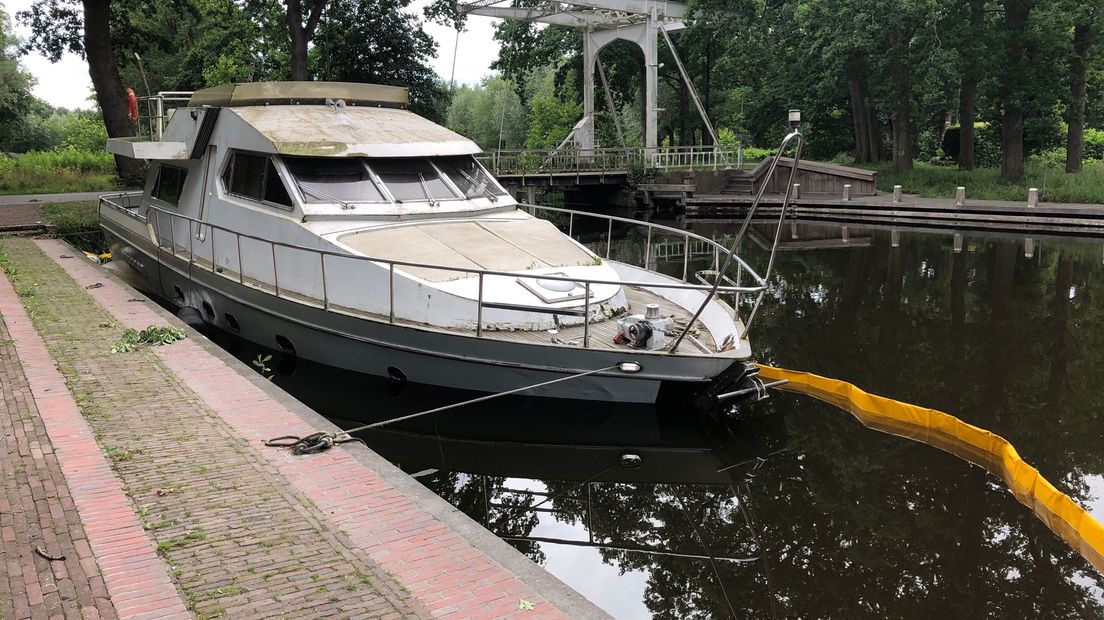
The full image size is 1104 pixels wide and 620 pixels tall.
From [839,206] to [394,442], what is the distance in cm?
2558

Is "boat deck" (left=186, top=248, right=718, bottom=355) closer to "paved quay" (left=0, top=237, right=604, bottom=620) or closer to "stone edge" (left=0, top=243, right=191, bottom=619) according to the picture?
"paved quay" (left=0, top=237, right=604, bottom=620)

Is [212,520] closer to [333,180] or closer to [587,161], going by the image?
[333,180]

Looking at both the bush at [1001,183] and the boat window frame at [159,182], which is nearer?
the boat window frame at [159,182]

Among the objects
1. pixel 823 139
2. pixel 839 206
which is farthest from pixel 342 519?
pixel 823 139

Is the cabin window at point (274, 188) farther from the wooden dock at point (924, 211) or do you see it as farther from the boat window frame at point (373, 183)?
the wooden dock at point (924, 211)

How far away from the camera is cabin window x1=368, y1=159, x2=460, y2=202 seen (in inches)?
474

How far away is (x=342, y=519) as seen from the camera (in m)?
5.86

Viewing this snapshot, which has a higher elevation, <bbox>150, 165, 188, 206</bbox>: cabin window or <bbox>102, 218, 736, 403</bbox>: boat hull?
<bbox>150, 165, 188, 206</bbox>: cabin window

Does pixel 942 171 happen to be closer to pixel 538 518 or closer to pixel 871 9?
pixel 871 9

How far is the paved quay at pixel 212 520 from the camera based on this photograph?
4.82 meters

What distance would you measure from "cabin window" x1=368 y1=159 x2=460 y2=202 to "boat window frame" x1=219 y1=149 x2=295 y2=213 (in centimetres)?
122

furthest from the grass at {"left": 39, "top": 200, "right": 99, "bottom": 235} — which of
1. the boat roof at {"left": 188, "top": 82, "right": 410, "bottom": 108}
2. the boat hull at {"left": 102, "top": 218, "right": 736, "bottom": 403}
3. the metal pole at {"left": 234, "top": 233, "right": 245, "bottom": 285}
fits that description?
the metal pole at {"left": 234, "top": 233, "right": 245, "bottom": 285}

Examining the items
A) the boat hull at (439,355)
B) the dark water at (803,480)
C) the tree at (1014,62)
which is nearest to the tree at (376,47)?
the tree at (1014,62)

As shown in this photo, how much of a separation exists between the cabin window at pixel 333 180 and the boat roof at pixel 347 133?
0.27m
